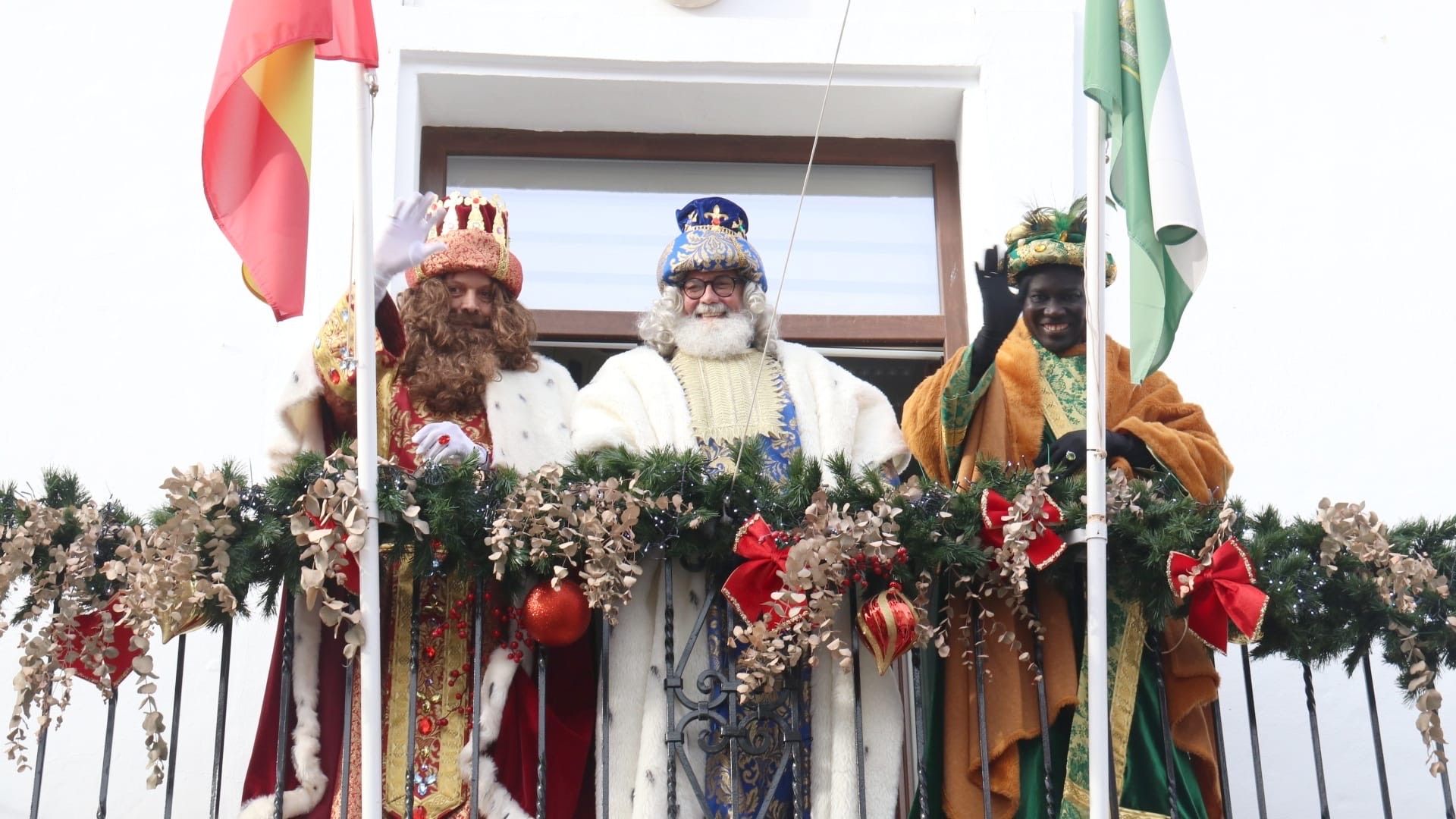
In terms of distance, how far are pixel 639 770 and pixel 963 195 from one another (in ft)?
9.12

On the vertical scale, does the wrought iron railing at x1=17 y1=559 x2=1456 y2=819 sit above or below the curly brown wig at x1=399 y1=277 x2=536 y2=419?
below

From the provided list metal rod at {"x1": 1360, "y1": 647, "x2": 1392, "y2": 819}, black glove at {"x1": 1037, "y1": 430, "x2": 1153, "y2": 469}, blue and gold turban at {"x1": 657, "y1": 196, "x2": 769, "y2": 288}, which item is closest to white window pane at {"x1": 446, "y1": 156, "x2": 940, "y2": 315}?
blue and gold turban at {"x1": 657, "y1": 196, "x2": 769, "y2": 288}

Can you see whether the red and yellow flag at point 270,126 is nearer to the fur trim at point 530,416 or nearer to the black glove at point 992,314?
the fur trim at point 530,416

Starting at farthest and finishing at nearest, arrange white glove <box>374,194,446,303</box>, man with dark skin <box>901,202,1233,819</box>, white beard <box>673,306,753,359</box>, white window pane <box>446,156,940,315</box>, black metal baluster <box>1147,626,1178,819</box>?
white window pane <box>446,156,940,315</box>
white beard <box>673,306,753,359</box>
white glove <box>374,194,446,303</box>
man with dark skin <box>901,202,1233,819</box>
black metal baluster <box>1147,626,1178,819</box>

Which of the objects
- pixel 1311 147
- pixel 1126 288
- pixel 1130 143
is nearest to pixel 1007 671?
pixel 1130 143

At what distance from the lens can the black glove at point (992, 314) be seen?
5.30m

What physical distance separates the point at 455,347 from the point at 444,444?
0.47m

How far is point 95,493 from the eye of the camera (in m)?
6.10

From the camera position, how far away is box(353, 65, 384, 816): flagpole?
4629 millimetres

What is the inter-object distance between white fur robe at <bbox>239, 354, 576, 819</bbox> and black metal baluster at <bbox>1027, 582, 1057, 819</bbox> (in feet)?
4.19

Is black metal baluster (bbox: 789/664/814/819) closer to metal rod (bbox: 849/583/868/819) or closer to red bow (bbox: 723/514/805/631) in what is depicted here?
metal rod (bbox: 849/583/868/819)

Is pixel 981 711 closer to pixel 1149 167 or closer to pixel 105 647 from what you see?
pixel 1149 167

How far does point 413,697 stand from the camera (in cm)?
501

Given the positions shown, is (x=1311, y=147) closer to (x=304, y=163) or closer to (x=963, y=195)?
(x=963, y=195)
